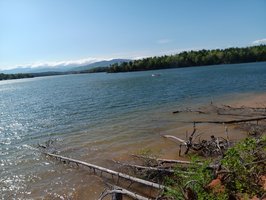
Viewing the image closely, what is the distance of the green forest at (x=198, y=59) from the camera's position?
156 meters

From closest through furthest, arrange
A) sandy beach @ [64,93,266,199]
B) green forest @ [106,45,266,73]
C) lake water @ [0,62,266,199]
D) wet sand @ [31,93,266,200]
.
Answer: wet sand @ [31,93,266,200] → sandy beach @ [64,93,266,199] → lake water @ [0,62,266,199] → green forest @ [106,45,266,73]

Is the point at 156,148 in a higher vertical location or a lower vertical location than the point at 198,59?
lower

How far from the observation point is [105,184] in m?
13.3

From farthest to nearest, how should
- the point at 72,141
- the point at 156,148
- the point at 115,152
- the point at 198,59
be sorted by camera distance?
the point at 198,59 → the point at 72,141 → the point at 156,148 → the point at 115,152

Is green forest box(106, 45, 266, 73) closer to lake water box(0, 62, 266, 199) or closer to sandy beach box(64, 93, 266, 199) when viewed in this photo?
lake water box(0, 62, 266, 199)

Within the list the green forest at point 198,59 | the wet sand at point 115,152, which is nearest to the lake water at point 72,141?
the wet sand at point 115,152

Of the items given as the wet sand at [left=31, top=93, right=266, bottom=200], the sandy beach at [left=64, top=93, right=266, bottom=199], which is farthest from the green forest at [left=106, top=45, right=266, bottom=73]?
the sandy beach at [left=64, top=93, right=266, bottom=199]

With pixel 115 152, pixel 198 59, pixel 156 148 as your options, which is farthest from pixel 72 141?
pixel 198 59

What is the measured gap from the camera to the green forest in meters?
156

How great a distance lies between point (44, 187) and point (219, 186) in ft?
28.6

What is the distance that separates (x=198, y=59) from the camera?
163375mm

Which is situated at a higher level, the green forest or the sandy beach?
the green forest

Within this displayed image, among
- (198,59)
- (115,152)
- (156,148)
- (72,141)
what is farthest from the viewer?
(198,59)

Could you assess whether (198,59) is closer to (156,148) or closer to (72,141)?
(72,141)
